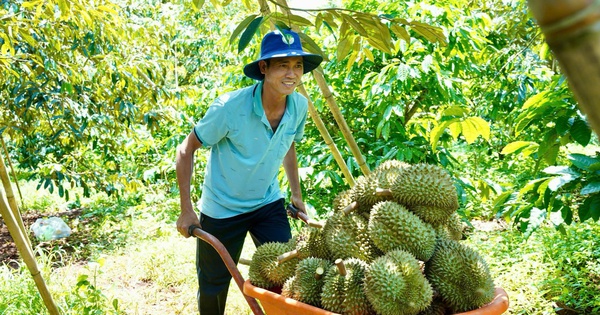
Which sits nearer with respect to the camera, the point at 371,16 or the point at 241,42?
the point at 241,42

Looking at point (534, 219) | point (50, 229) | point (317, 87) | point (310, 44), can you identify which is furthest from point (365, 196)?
point (50, 229)

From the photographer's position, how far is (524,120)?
2.39 m

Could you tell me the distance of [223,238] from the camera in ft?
9.20

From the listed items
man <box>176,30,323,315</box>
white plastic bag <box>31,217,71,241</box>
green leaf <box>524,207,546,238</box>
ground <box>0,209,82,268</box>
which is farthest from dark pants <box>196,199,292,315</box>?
white plastic bag <box>31,217,71,241</box>

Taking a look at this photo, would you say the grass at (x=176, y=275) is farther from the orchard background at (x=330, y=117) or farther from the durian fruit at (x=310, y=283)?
the durian fruit at (x=310, y=283)

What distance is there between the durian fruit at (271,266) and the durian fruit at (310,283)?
0.43ft

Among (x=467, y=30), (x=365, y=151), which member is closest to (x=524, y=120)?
(x=467, y=30)

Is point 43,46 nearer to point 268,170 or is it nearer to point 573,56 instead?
point 268,170

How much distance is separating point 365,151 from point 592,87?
413 cm

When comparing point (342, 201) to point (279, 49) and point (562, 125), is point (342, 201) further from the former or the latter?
point (562, 125)

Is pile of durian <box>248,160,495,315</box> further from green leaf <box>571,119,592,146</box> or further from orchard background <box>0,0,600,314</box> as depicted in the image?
orchard background <box>0,0,600,314</box>

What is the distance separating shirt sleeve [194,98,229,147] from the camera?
250 centimetres

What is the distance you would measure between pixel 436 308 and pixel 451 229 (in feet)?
1.08

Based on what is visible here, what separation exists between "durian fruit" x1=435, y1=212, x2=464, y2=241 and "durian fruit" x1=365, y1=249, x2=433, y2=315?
260 millimetres
